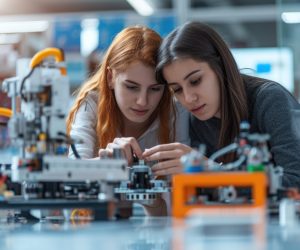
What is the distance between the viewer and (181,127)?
2.34 metres

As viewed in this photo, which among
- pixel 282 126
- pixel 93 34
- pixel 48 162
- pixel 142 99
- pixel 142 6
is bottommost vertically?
pixel 48 162

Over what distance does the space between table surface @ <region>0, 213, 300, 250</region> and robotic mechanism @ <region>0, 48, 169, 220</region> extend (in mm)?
152

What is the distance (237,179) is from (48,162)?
426 millimetres

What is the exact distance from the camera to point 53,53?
5.47 feet

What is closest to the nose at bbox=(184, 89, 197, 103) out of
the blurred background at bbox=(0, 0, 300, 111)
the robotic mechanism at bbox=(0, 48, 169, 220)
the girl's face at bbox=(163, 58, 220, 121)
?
the girl's face at bbox=(163, 58, 220, 121)

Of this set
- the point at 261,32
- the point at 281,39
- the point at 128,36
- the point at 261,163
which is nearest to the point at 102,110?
A: the point at 128,36

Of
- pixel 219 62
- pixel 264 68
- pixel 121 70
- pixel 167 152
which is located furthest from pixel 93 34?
pixel 167 152

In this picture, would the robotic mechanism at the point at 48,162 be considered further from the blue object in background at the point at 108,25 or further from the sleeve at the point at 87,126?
the blue object in background at the point at 108,25

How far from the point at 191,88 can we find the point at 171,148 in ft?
0.75

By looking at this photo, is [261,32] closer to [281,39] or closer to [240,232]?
[281,39]

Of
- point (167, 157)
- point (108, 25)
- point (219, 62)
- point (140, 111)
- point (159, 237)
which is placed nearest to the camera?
point (159, 237)

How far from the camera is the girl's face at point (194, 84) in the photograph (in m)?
1.99

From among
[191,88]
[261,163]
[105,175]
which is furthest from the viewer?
[191,88]

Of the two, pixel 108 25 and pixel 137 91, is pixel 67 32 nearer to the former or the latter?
pixel 108 25
